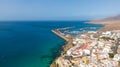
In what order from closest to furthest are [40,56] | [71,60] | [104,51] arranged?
[71,60] → [104,51] → [40,56]

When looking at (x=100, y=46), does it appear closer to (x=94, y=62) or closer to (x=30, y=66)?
(x=94, y=62)

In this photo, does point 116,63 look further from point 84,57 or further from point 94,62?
point 84,57

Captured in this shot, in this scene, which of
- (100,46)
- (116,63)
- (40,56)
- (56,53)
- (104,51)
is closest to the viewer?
(116,63)

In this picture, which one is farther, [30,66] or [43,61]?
[43,61]

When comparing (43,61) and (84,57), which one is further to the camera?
(43,61)

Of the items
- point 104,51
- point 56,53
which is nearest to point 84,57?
point 104,51

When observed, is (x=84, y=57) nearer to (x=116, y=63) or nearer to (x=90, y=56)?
(x=90, y=56)

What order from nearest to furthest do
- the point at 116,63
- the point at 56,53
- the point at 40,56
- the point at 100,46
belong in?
the point at 116,63 < the point at 100,46 < the point at 40,56 < the point at 56,53

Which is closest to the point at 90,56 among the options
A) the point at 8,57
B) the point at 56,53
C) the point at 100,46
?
the point at 100,46

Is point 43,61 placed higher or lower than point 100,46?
lower
